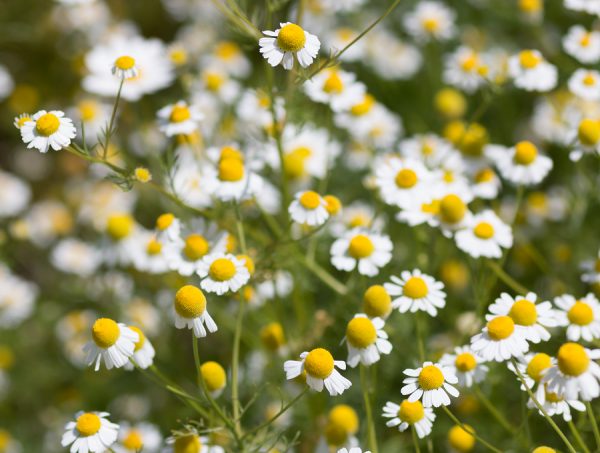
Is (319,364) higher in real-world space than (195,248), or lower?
higher

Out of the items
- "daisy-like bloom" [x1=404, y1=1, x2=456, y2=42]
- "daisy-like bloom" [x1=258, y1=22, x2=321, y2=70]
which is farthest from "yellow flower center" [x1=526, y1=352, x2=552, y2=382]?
"daisy-like bloom" [x1=404, y1=1, x2=456, y2=42]

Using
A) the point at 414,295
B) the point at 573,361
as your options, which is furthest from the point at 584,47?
the point at 573,361

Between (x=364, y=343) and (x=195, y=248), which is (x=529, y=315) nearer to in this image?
(x=364, y=343)

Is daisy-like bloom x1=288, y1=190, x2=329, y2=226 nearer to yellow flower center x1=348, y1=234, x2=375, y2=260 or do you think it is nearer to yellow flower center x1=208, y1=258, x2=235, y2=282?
yellow flower center x1=348, y1=234, x2=375, y2=260

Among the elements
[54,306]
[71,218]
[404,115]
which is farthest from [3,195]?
[404,115]

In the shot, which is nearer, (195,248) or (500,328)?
(500,328)

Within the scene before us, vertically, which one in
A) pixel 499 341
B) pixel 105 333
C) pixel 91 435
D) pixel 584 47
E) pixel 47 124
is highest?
pixel 47 124
